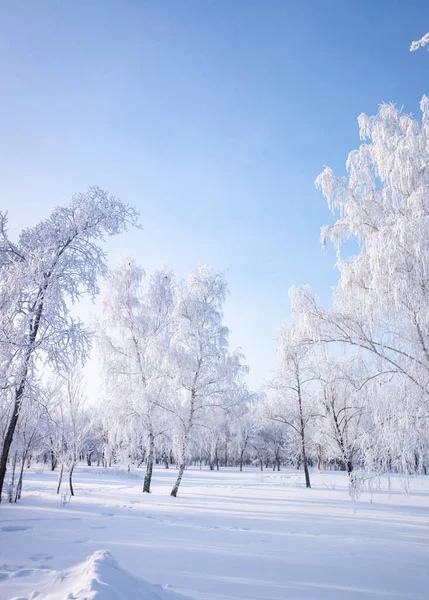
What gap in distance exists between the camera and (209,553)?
221 inches

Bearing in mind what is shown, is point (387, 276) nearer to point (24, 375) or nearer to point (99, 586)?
point (99, 586)

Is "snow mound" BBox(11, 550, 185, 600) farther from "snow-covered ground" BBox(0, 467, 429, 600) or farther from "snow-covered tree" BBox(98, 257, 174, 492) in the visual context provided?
"snow-covered tree" BBox(98, 257, 174, 492)

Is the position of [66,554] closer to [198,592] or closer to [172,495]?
[198,592]

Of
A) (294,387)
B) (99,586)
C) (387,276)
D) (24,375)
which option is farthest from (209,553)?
(294,387)

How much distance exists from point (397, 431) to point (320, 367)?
2055 millimetres

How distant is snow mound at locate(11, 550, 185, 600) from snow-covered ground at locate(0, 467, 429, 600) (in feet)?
0.04

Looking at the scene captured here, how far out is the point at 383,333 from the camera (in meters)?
6.76

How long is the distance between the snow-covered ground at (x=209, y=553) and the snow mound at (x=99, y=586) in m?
0.01

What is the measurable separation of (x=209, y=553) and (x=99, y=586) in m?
3.54

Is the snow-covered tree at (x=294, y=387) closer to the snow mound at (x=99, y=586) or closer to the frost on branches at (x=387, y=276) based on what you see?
the frost on branches at (x=387, y=276)

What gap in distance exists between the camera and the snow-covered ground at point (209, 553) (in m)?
3.54

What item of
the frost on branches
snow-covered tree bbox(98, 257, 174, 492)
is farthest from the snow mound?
snow-covered tree bbox(98, 257, 174, 492)

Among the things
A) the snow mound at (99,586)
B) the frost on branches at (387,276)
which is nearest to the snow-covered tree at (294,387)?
the frost on branches at (387,276)

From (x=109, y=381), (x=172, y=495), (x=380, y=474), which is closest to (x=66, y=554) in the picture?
(x=380, y=474)
